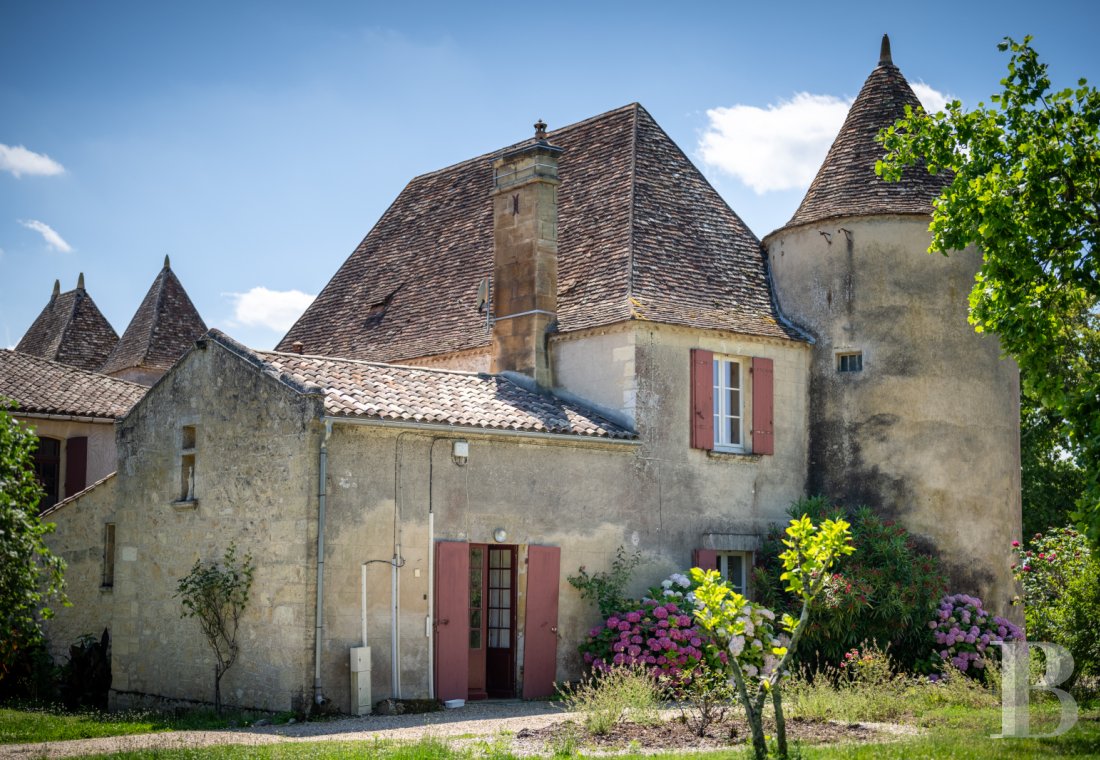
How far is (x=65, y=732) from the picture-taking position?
13.9 meters

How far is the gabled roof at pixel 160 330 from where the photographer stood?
3166 cm

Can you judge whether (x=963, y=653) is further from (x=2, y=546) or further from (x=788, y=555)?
(x=2, y=546)

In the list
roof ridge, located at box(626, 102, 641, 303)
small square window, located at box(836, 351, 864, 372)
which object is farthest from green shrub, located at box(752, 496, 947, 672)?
roof ridge, located at box(626, 102, 641, 303)

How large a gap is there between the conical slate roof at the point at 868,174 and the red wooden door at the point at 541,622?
6846 mm

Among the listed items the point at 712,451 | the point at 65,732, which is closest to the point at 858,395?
the point at 712,451

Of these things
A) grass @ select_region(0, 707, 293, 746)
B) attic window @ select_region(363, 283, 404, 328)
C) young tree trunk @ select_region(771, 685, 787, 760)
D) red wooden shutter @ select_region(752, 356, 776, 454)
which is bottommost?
grass @ select_region(0, 707, 293, 746)

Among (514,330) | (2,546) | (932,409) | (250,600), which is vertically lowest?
(250,600)

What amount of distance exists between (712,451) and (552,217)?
4.30m

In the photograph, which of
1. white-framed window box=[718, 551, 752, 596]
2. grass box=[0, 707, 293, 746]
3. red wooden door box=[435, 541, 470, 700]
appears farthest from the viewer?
white-framed window box=[718, 551, 752, 596]

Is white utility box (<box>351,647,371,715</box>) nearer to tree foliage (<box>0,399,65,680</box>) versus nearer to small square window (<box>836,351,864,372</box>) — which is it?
tree foliage (<box>0,399,65,680</box>)

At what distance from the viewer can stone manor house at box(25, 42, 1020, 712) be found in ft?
50.8

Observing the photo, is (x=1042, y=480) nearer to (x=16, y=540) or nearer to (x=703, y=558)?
(x=703, y=558)

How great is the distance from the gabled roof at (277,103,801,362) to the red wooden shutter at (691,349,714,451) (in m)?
0.52

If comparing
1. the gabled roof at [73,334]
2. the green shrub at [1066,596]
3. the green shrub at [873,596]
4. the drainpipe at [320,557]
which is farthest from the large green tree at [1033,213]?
the gabled roof at [73,334]
